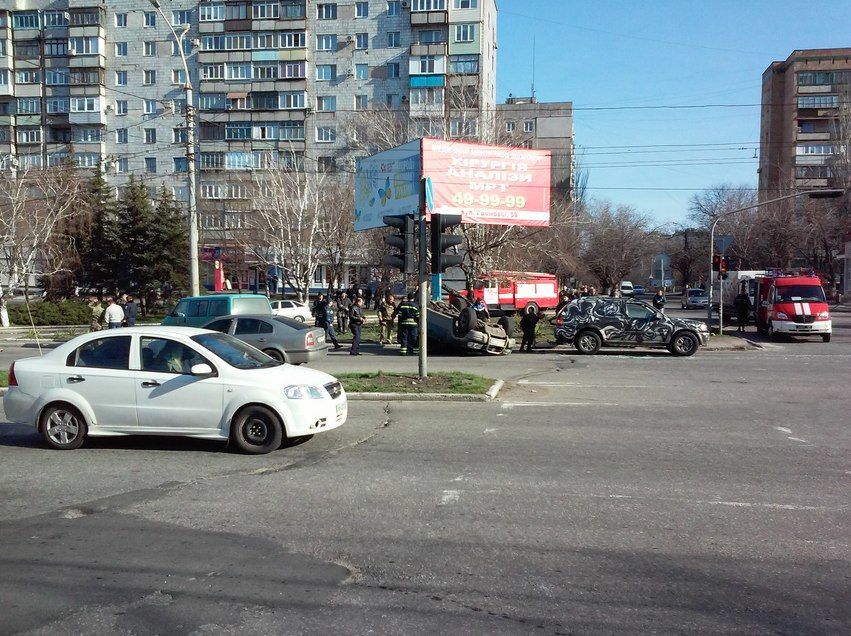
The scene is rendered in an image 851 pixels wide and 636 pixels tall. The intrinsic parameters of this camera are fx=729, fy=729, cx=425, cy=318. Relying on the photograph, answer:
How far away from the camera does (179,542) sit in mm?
5559

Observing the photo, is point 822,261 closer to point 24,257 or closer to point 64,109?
point 24,257

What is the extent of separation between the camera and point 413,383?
13414mm

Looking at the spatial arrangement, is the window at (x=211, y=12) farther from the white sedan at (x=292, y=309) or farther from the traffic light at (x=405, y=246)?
the traffic light at (x=405, y=246)

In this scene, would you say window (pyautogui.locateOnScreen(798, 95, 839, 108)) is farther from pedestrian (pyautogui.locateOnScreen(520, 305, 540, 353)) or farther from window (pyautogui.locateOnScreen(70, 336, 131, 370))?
window (pyautogui.locateOnScreen(70, 336, 131, 370))

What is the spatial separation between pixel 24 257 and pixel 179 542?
35.2 metres

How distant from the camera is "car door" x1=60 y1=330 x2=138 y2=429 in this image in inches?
334

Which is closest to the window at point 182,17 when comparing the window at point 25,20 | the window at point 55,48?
the window at point 55,48

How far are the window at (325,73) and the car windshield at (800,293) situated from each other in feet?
145

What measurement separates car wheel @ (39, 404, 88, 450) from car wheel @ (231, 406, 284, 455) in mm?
1892

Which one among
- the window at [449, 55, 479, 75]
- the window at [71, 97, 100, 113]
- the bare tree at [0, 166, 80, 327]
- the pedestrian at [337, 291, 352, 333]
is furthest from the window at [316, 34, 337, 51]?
the pedestrian at [337, 291, 352, 333]

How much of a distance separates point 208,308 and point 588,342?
1080cm

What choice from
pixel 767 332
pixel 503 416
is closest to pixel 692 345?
pixel 767 332

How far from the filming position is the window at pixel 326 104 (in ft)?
199

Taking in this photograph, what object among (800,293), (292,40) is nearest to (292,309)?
(800,293)
